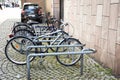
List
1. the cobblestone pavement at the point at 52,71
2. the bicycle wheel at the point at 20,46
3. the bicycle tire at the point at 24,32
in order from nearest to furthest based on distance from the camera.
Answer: the cobblestone pavement at the point at 52,71
the bicycle wheel at the point at 20,46
the bicycle tire at the point at 24,32

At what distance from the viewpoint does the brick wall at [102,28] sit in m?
5.18

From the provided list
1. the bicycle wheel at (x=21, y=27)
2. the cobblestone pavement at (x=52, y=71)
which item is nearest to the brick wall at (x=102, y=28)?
the cobblestone pavement at (x=52, y=71)

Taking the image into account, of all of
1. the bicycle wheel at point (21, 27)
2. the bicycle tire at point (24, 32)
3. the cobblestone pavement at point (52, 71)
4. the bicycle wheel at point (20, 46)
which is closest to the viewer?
the cobblestone pavement at point (52, 71)

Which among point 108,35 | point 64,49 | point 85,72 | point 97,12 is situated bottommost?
point 85,72

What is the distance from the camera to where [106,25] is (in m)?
5.65

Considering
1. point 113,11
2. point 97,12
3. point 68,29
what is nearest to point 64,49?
point 97,12

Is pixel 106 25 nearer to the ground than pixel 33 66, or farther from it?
farther from it

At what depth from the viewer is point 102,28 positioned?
5.91 meters

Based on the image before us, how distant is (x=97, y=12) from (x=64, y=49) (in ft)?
4.57

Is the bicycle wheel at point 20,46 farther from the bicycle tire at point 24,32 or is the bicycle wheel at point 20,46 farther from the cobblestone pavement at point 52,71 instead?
the bicycle tire at point 24,32

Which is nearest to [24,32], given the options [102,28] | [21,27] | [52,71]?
[21,27]

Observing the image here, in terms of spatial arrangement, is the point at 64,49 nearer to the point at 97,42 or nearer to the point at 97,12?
the point at 97,42

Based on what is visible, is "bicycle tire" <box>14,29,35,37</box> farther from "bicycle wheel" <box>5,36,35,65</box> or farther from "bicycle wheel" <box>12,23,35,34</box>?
"bicycle wheel" <box>5,36,35,65</box>

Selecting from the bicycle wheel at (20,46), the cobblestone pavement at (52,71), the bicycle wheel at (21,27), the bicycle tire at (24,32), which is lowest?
the cobblestone pavement at (52,71)
